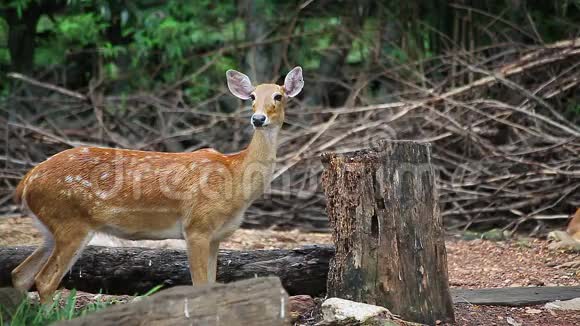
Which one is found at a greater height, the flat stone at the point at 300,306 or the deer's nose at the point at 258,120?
the deer's nose at the point at 258,120

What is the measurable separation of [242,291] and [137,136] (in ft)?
27.6

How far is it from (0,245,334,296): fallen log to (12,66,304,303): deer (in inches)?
7.3

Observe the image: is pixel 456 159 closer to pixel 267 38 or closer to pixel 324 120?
pixel 324 120

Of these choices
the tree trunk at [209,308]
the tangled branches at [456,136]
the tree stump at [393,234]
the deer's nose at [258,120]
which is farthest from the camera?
the tangled branches at [456,136]

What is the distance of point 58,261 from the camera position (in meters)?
5.84

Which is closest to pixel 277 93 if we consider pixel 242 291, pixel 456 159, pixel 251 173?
pixel 251 173

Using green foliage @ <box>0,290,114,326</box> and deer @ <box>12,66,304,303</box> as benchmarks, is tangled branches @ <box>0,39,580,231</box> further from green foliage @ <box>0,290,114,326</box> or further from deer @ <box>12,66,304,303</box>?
green foliage @ <box>0,290,114,326</box>

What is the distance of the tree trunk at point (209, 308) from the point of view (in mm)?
4160

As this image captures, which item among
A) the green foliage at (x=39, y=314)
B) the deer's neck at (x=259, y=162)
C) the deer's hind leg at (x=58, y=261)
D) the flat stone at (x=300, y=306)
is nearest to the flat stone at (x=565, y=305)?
the flat stone at (x=300, y=306)

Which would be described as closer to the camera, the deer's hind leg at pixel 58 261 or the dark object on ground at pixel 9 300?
the dark object on ground at pixel 9 300

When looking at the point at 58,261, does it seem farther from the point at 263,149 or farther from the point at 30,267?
the point at 263,149

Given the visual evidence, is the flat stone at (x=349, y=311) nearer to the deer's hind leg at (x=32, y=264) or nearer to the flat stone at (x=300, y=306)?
the flat stone at (x=300, y=306)

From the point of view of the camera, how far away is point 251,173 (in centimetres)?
643

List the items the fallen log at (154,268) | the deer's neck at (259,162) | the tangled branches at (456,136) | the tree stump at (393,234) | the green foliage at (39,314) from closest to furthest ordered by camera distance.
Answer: the green foliage at (39,314)
the tree stump at (393,234)
the fallen log at (154,268)
the deer's neck at (259,162)
the tangled branches at (456,136)
